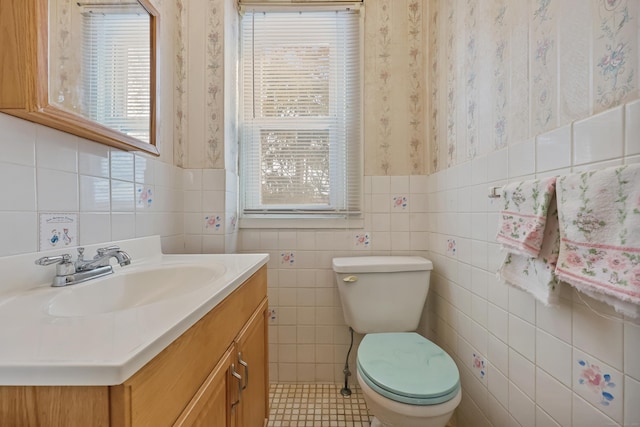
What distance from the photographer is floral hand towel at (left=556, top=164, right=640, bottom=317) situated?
486 mm

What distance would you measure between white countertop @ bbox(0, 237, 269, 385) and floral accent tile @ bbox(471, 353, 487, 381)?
39.3 inches

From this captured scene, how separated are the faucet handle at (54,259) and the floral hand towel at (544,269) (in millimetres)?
1204

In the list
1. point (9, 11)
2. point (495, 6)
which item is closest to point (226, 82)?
point (9, 11)

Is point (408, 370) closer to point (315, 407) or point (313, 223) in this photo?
point (315, 407)

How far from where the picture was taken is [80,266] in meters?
0.73

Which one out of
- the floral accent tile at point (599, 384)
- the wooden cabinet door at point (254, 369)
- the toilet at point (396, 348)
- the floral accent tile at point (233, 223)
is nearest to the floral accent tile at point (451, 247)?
the toilet at point (396, 348)

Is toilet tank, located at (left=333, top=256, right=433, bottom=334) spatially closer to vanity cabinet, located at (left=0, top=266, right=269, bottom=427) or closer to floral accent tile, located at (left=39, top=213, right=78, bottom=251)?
vanity cabinet, located at (left=0, top=266, right=269, bottom=427)

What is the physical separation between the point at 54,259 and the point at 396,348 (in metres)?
1.13

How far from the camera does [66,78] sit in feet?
2.34

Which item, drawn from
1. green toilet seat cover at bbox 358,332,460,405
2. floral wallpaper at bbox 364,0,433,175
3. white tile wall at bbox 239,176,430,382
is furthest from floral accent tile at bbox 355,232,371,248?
green toilet seat cover at bbox 358,332,460,405

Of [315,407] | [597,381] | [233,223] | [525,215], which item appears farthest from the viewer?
[233,223]

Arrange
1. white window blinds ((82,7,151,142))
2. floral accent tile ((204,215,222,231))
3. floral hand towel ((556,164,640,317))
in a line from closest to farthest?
floral hand towel ((556,164,640,317))
white window blinds ((82,7,151,142))
floral accent tile ((204,215,222,231))

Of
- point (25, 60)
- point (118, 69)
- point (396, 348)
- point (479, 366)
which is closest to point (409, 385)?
point (396, 348)

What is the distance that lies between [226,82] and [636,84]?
148 cm
